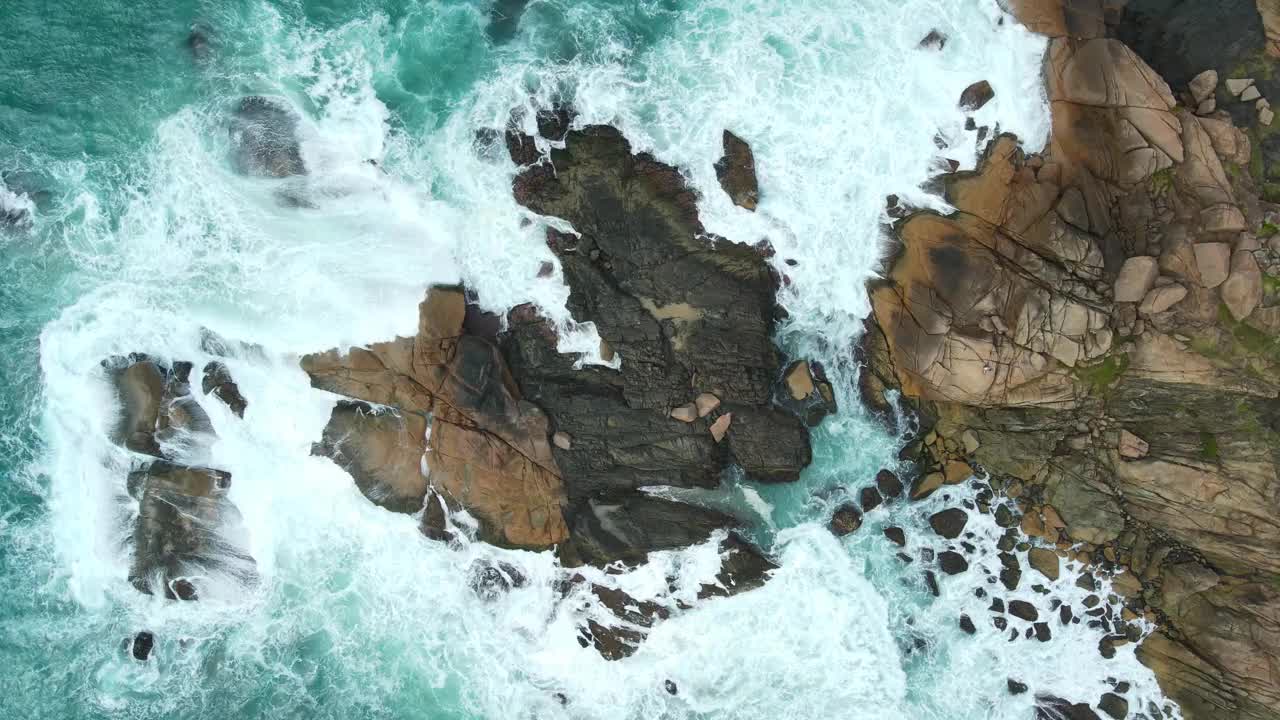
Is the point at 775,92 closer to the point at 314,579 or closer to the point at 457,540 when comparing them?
the point at 457,540

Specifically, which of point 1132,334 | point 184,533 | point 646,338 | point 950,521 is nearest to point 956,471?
point 950,521

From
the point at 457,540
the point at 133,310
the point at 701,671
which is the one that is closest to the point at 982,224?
the point at 701,671

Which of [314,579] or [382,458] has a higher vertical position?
[382,458]

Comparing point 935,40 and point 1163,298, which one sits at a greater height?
point 935,40

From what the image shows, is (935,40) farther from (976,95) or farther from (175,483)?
(175,483)

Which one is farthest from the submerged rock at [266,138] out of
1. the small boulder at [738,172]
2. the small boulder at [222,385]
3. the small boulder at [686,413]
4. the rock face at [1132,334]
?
the rock face at [1132,334]

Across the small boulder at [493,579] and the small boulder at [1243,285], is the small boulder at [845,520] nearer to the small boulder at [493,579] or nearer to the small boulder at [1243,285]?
the small boulder at [493,579]
